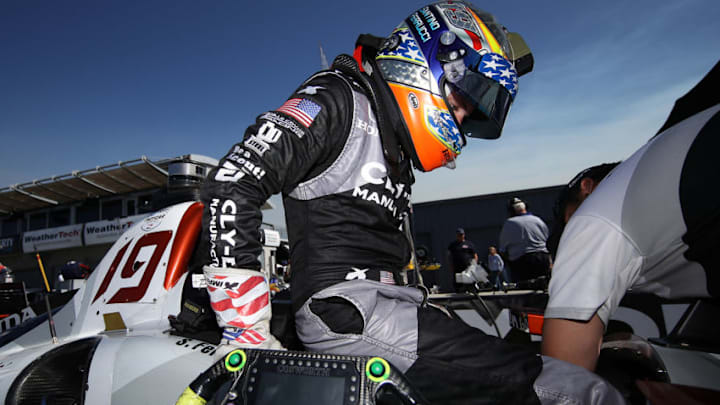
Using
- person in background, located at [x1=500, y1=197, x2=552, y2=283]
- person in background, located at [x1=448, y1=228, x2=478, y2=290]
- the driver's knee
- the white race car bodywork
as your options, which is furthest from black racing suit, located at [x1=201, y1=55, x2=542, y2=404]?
person in background, located at [x1=448, y1=228, x2=478, y2=290]

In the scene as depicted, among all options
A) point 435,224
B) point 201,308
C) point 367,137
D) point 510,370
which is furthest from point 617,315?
point 435,224

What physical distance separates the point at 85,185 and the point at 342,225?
81.3 ft

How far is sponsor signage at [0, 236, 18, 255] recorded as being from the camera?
20875 millimetres

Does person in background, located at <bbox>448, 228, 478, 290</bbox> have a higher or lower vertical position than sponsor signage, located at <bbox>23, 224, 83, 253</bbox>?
lower

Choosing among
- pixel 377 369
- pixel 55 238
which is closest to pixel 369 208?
pixel 377 369

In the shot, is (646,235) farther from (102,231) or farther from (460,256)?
(102,231)

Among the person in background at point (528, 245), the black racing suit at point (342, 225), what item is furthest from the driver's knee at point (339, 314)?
the person in background at point (528, 245)

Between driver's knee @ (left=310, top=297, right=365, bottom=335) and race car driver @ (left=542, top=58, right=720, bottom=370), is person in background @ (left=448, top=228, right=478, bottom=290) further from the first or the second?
driver's knee @ (left=310, top=297, right=365, bottom=335)

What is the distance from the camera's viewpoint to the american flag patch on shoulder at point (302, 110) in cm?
126

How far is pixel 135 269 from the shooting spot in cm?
211

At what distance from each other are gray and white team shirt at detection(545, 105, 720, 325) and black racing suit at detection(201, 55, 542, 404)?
0.29 m

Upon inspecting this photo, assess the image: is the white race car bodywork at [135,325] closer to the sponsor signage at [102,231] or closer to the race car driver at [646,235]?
the race car driver at [646,235]

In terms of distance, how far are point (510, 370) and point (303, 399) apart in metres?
0.56

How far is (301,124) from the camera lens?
1.25 meters
